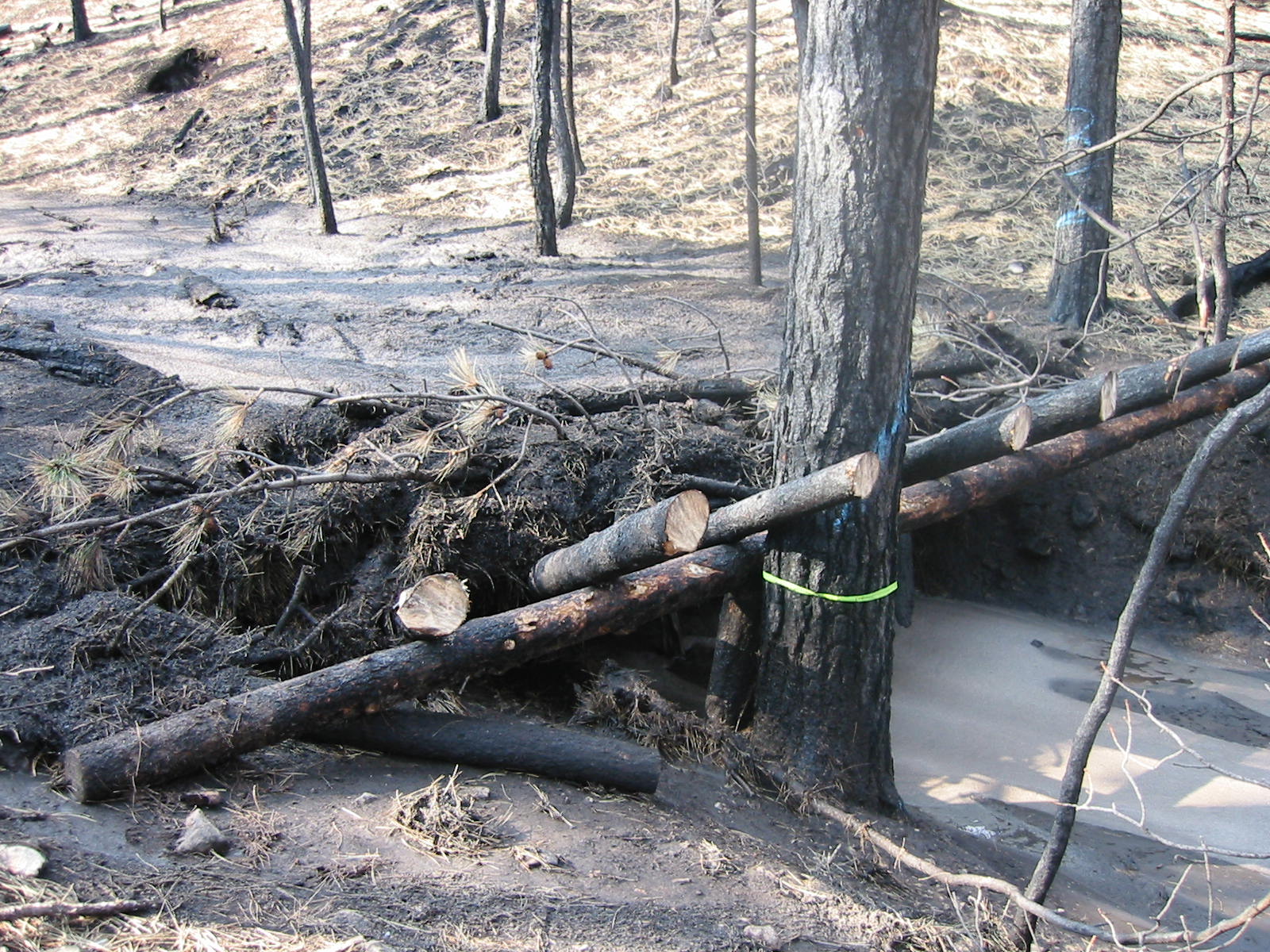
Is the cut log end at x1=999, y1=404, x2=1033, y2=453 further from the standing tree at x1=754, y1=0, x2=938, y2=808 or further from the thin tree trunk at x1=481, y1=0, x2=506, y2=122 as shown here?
the thin tree trunk at x1=481, y1=0, x2=506, y2=122

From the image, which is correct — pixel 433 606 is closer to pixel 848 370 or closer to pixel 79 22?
pixel 848 370

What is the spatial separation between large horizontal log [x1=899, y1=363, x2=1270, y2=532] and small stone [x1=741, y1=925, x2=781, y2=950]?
2.29 metres

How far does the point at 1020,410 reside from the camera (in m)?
5.24

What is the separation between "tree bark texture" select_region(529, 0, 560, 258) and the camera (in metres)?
10.2

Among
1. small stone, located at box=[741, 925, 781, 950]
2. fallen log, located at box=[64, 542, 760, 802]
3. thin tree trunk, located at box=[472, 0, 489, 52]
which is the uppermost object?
thin tree trunk, located at box=[472, 0, 489, 52]

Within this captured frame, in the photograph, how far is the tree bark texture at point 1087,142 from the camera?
838cm

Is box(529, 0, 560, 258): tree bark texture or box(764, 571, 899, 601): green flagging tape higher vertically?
box(529, 0, 560, 258): tree bark texture

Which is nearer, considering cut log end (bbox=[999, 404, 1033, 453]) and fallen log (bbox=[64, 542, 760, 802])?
fallen log (bbox=[64, 542, 760, 802])

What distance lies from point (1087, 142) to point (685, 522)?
6.50 m

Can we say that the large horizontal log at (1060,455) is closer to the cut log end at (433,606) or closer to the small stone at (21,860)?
the cut log end at (433,606)

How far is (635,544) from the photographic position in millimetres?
4020

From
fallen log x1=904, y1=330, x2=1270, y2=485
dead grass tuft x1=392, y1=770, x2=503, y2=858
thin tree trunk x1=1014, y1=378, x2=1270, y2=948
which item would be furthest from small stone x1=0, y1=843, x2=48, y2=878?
fallen log x1=904, y1=330, x2=1270, y2=485

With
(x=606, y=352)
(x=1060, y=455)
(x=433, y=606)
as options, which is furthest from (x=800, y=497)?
(x=1060, y=455)

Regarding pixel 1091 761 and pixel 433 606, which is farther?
pixel 1091 761
